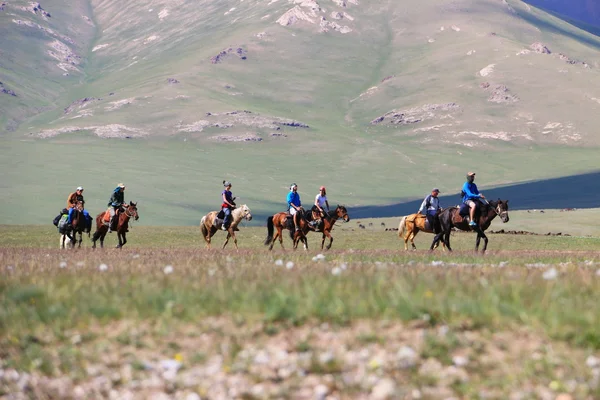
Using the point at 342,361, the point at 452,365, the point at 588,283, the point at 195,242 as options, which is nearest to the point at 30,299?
the point at 342,361

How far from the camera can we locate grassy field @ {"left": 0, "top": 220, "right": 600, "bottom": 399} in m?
9.21

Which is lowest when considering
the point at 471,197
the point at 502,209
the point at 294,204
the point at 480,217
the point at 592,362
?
the point at 592,362

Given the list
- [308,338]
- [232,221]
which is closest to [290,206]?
[232,221]

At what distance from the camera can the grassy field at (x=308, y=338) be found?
30.2ft

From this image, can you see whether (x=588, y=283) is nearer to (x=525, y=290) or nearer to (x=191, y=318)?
(x=525, y=290)

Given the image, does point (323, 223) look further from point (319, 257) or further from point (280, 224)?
point (319, 257)

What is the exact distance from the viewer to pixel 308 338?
33.3 feet

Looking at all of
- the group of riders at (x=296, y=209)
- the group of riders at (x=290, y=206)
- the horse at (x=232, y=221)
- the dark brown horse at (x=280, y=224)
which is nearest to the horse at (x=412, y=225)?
the group of riders at (x=290, y=206)

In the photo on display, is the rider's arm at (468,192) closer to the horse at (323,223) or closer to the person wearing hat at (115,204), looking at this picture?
the horse at (323,223)

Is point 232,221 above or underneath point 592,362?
above

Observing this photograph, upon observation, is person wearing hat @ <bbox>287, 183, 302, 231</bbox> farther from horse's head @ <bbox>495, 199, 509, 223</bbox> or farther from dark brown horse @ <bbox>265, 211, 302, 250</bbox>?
horse's head @ <bbox>495, 199, 509, 223</bbox>

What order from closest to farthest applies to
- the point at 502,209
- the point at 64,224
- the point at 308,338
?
the point at 308,338 → the point at 502,209 → the point at 64,224

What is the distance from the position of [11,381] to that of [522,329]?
5647 millimetres

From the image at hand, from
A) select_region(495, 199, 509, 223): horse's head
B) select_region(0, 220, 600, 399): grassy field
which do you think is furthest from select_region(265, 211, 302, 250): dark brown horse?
select_region(0, 220, 600, 399): grassy field
